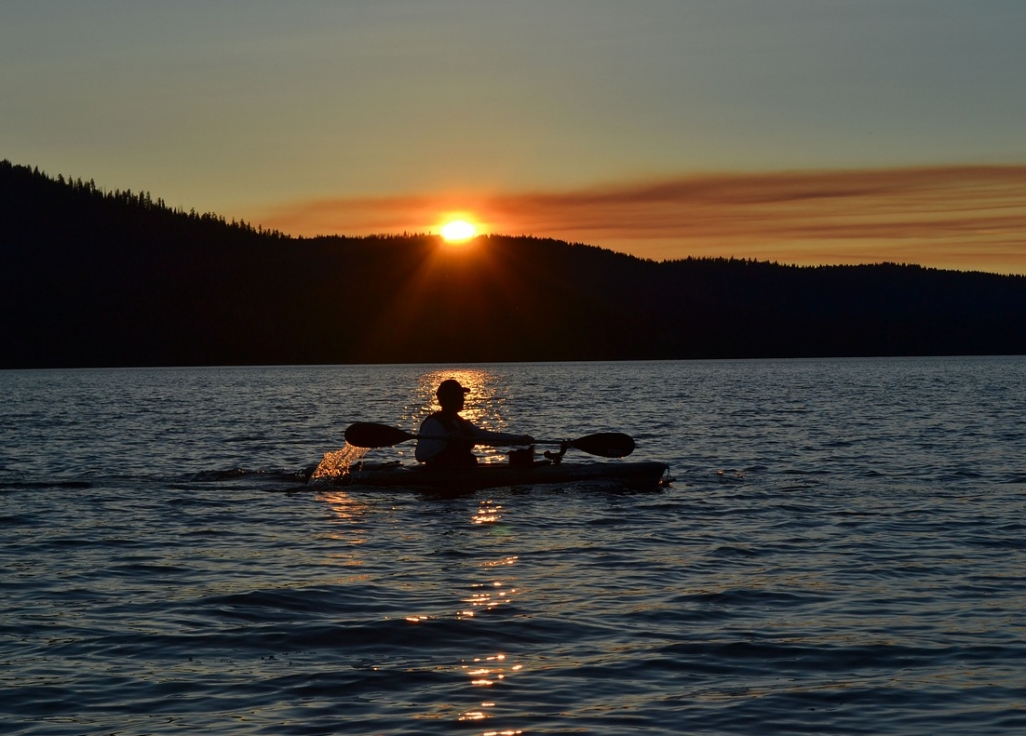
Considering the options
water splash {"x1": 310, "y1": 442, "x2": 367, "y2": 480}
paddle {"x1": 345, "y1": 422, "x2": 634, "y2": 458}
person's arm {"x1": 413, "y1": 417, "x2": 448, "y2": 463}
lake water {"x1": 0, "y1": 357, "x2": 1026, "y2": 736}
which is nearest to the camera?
lake water {"x1": 0, "y1": 357, "x2": 1026, "y2": 736}

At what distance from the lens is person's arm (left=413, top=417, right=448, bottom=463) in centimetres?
2061

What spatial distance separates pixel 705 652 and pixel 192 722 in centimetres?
412

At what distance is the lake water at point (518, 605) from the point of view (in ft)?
28.6

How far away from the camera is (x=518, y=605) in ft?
39.4

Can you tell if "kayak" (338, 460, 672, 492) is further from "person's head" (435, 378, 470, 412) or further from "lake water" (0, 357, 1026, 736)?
"person's head" (435, 378, 470, 412)

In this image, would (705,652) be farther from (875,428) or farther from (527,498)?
(875,428)

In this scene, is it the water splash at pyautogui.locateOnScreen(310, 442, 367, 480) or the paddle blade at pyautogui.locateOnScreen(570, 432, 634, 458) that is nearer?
the paddle blade at pyautogui.locateOnScreen(570, 432, 634, 458)

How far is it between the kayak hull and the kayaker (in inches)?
8.5

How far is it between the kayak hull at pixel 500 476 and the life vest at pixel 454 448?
12 centimetres

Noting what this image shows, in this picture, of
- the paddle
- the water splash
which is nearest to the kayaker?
the paddle

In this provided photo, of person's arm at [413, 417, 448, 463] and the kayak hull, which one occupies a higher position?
person's arm at [413, 417, 448, 463]

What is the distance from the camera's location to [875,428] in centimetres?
4094

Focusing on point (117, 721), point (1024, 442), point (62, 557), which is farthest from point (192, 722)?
point (1024, 442)

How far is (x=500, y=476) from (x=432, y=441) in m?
1.35
